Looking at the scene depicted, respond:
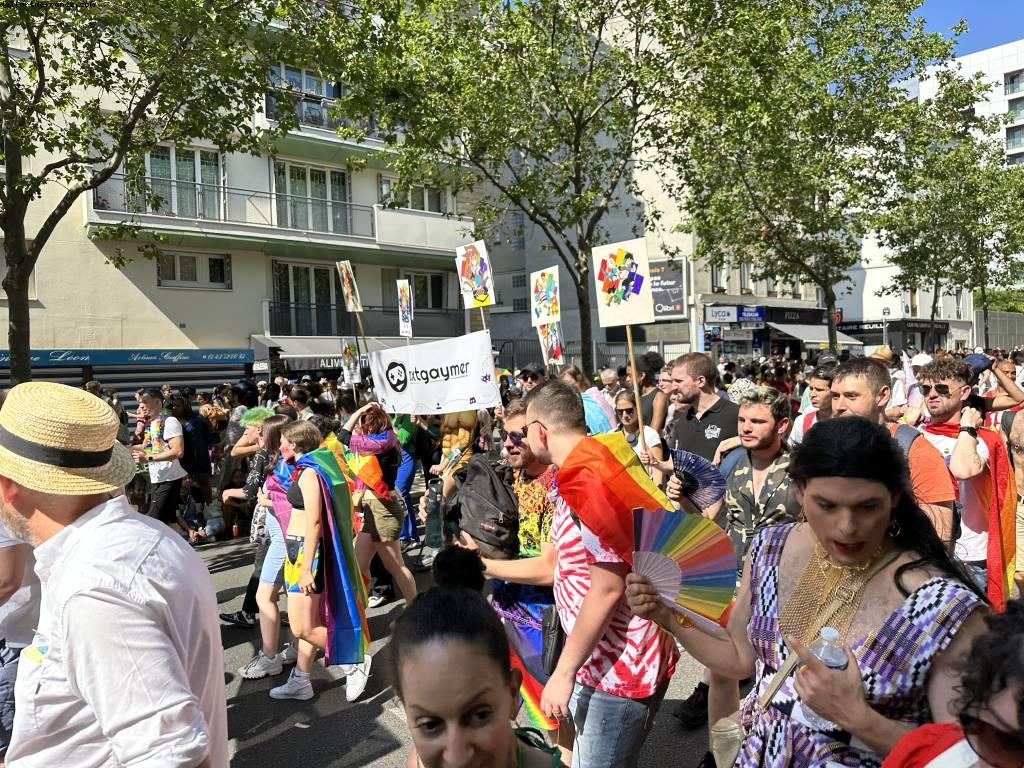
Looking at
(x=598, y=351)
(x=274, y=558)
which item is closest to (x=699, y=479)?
(x=274, y=558)

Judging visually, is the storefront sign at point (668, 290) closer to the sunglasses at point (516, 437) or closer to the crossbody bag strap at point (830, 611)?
the sunglasses at point (516, 437)

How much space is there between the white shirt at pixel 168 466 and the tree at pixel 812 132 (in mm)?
12384

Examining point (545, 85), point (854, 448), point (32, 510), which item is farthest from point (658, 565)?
point (545, 85)

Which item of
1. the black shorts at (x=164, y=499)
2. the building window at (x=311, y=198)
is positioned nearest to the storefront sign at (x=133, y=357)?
the building window at (x=311, y=198)

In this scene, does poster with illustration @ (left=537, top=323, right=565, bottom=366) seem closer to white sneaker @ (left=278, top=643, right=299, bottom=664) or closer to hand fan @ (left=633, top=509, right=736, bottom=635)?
white sneaker @ (left=278, top=643, right=299, bottom=664)

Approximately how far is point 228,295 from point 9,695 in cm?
2164

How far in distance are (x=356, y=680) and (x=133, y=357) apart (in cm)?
1878

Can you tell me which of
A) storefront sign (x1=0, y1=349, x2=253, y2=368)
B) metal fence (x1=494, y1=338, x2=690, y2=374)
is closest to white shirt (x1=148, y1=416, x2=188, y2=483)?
storefront sign (x1=0, y1=349, x2=253, y2=368)

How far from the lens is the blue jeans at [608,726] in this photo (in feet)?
8.91

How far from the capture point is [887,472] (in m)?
1.98

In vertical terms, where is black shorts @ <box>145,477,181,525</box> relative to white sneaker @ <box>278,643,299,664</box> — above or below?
above

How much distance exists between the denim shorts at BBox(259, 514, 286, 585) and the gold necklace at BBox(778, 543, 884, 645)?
158 inches

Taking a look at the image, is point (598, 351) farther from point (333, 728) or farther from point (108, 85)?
point (333, 728)

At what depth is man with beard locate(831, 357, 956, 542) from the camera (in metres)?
3.44
